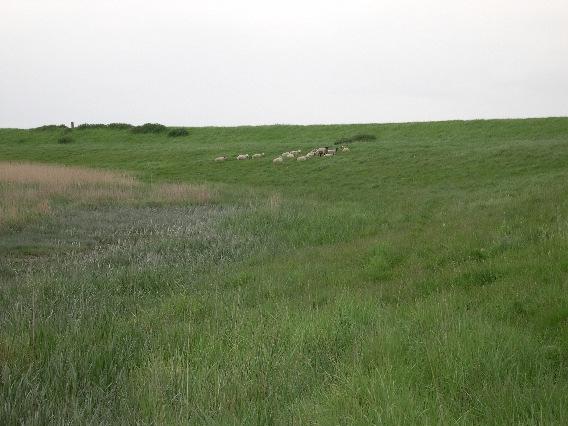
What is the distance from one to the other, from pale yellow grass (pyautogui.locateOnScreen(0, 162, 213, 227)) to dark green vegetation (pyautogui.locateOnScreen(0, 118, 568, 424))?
1.44 meters

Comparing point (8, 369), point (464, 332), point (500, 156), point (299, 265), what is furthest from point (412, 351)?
point (500, 156)

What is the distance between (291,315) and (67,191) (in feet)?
62.3

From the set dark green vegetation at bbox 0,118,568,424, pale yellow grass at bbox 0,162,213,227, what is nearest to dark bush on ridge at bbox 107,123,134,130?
pale yellow grass at bbox 0,162,213,227

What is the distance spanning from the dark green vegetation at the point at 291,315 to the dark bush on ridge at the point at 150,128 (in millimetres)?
45708

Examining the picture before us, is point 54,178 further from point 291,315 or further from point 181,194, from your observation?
point 291,315

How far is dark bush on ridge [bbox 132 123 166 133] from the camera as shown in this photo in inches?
2507

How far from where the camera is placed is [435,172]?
30234mm

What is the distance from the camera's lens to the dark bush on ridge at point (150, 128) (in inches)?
2507

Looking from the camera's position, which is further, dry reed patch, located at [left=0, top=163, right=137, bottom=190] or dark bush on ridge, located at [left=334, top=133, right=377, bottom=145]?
dark bush on ridge, located at [left=334, top=133, right=377, bottom=145]

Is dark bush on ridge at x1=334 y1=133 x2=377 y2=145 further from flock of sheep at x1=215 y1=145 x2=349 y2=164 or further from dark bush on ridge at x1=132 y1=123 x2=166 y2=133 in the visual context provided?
dark bush on ridge at x1=132 y1=123 x2=166 y2=133

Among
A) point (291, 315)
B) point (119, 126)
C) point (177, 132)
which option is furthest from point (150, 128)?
point (291, 315)

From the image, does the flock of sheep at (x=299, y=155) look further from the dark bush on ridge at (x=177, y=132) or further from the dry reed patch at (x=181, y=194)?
the dark bush on ridge at (x=177, y=132)

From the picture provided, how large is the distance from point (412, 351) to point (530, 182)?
19.1 m

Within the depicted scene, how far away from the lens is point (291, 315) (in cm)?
714
